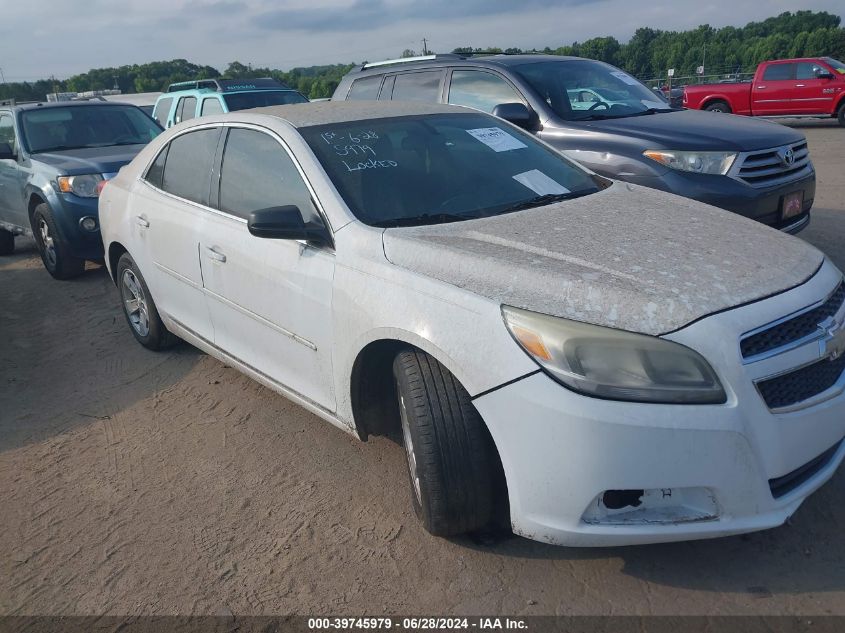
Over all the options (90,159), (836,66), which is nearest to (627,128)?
(90,159)

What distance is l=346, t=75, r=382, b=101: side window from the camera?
772 cm

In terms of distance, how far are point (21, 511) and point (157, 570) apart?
0.94 meters

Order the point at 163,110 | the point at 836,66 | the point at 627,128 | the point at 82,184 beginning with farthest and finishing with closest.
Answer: the point at 836,66
the point at 163,110
the point at 82,184
the point at 627,128

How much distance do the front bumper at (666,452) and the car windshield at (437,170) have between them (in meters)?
1.15

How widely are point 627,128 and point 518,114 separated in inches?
34.2

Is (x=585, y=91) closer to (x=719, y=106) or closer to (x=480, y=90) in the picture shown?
(x=480, y=90)

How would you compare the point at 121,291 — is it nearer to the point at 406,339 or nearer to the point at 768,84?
the point at 406,339

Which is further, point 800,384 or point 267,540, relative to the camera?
point 267,540

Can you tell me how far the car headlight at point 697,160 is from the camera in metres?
5.47

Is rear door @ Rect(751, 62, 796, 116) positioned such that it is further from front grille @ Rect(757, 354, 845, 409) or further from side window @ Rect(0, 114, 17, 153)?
front grille @ Rect(757, 354, 845, 409)

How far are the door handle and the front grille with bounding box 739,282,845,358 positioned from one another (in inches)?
99.1

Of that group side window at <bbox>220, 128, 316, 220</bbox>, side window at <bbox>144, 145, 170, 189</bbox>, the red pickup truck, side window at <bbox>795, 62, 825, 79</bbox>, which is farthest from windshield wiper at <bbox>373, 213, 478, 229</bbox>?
side window at <bbox>795, 62, 825, 79</bbox>

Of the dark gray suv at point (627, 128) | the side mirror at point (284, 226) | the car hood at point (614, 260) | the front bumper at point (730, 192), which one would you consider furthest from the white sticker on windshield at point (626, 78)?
the side mirror at point (284, 226)

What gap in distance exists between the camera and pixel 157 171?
15.7 feet
